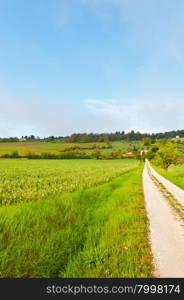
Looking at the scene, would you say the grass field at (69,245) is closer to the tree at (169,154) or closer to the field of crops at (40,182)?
the field of crops at (40,182)

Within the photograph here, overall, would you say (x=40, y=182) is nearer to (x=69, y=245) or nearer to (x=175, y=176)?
(x=69, y=245)

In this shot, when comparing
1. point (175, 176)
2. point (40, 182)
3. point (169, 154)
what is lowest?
point (175, 176)

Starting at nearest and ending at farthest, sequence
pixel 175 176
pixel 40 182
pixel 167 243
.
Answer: pixel 167 243 → pixel 40 182 → pixel 175 176

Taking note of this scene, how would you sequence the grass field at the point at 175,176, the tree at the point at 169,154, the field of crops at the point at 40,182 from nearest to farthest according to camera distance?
the field of crops at the point at 40,182
the grass field at the point at 175,176
the tree at the point at 169,154

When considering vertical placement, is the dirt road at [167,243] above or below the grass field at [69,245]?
below

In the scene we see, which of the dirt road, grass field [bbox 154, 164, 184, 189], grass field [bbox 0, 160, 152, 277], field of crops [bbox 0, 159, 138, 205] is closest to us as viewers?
grass field [bbox 0, 160, 152, 277]

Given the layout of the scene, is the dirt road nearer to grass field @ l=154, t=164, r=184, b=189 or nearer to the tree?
grass field @ l=154, t=164, r=184, b=189

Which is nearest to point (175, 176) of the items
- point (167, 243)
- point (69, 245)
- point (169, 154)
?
point (169, 154)

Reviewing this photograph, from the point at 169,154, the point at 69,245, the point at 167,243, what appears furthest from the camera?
the point at 169,154

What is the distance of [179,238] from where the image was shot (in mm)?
5457

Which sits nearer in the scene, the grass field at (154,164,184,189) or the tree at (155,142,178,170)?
the grass field at (154,164,184,189)

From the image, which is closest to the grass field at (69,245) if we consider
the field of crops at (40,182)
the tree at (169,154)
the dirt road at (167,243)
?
the dirt road at (167,243)

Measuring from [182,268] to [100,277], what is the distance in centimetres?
181

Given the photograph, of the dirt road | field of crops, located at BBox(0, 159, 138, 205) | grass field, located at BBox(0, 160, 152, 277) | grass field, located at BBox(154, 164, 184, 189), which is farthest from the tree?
grass field, located at BBox(0, 160, 152, 277)
